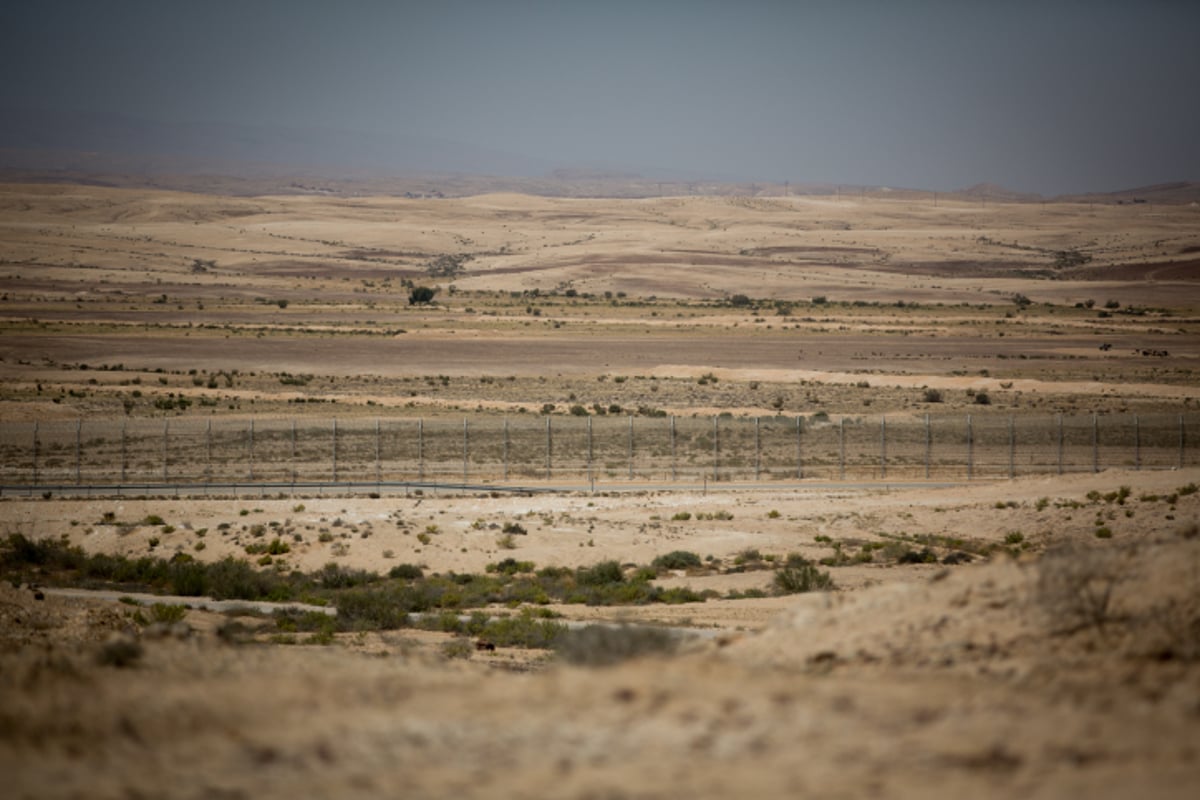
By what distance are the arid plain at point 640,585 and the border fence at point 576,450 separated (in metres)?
1.72

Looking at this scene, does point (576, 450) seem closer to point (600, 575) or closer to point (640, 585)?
point (600, 575)

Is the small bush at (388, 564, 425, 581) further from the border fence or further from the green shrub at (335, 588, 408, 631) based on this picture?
the border fence

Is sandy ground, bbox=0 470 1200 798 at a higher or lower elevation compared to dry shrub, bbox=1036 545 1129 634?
lower

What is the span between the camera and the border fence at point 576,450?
42812 mm

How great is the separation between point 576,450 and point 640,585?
22.5 metres

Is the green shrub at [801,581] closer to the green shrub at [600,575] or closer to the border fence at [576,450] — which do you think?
the green shrub at [600,575]

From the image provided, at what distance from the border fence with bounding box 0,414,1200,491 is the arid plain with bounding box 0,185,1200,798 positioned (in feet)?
5.65

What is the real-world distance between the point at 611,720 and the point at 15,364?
238 feet

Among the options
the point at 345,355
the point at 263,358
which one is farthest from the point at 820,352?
the point at 263,358

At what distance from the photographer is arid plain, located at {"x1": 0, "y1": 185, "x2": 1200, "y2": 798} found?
7750 mm

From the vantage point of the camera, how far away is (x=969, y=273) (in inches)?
6629

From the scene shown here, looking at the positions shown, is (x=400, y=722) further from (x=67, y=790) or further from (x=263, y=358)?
(x=263, y=358)

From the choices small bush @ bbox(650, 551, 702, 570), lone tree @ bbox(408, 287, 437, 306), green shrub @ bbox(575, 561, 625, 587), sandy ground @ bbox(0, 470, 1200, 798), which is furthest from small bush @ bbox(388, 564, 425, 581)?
lone tree @ bbox(408, 287, 437, 306)

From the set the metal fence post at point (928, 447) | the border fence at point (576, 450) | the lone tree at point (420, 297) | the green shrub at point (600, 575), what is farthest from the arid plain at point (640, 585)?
the lone tree at point (420, 297)
